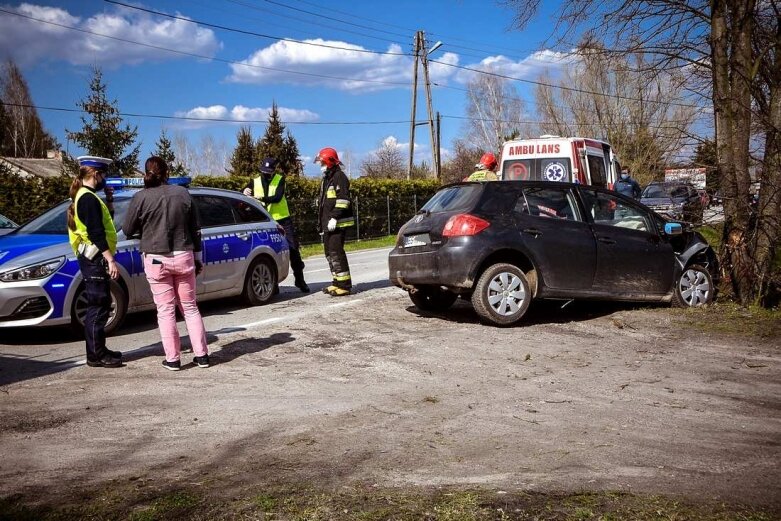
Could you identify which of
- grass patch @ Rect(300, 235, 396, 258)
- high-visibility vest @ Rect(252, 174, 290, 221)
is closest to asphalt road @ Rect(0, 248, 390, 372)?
high-visibility vest @ Rect(252, 174, 290, 221)

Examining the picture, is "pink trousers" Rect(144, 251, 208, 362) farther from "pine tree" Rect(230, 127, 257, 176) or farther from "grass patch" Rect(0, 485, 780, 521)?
"pine tree" Rect(230, 127, 257, 176)

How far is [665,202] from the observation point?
1033cm

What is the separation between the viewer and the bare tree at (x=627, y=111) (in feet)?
32.8

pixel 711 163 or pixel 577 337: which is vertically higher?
pixel 711 163

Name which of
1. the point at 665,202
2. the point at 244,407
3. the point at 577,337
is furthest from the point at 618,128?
the point at 244,407

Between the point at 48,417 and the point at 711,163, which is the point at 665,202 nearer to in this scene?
the point at 711,163

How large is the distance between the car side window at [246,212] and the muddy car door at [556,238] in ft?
13.2

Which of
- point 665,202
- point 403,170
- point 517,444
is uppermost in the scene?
point 403,170

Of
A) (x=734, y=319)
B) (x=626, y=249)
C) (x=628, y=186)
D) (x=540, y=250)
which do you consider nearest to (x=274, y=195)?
(x=540, y=250)

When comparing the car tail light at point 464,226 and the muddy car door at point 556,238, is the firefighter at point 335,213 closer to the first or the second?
the car tail light at point 464,226

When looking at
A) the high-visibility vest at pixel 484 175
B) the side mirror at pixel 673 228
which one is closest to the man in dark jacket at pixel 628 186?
the high-visibility vest at pixel 484 175

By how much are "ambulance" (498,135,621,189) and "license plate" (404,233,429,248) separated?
285 inches

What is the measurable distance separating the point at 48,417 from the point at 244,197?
5.71m

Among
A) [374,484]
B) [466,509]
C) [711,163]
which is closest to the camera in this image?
[466,509]
